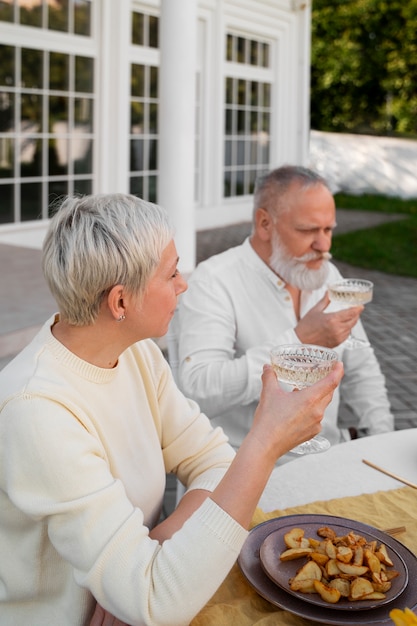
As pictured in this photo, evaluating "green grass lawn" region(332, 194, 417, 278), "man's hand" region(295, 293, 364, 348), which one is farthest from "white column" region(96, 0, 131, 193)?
"man's hand" region(295, 293, 364, 348)

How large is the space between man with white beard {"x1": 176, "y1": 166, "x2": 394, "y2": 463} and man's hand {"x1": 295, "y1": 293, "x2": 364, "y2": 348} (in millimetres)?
132

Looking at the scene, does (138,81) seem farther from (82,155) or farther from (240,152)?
(240,152)

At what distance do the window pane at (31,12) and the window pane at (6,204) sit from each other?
1.57 meters

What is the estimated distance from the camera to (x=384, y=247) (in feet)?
34.7

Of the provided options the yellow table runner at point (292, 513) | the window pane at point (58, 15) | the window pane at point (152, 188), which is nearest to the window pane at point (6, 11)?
the window pane at point (58, 15)

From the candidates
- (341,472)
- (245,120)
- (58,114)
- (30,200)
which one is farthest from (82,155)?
(341,472)

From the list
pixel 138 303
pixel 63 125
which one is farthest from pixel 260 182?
pixel 63 125

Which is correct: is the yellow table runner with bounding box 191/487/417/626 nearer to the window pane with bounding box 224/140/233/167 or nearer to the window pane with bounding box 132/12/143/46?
the window pane with bounding box 132/12/143/46

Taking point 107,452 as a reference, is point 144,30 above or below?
above

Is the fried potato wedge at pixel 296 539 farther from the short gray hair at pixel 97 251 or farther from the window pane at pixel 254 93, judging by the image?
the window pane at pixel 254 93

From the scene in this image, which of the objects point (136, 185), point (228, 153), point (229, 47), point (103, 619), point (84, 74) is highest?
point (229, 47)

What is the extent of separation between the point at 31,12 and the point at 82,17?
80 cm

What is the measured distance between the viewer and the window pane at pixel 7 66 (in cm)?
767

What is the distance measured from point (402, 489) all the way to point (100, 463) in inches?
28.7
